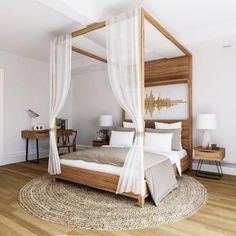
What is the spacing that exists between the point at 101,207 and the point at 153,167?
881mm

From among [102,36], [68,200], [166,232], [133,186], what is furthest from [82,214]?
[102,36]

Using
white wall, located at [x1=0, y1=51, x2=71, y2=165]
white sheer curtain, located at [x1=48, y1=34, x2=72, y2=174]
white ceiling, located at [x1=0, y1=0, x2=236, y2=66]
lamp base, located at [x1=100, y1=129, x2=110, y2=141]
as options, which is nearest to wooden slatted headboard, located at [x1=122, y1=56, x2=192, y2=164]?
white ceiling, located at [x1=0, y1=0, x2=236, y2=66]

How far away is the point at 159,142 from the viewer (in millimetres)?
3914

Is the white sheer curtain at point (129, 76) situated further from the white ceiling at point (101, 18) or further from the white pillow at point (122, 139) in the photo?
the white pillow at point (122, 139)

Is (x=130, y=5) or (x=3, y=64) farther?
(x=3, y=64)

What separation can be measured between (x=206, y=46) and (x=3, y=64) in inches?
186

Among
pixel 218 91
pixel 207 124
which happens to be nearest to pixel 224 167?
pixel 207 124

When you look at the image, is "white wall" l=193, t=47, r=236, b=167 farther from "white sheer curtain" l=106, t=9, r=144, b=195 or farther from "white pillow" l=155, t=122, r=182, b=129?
"white sheer curtain" l=106, t=9, r=144, b=195

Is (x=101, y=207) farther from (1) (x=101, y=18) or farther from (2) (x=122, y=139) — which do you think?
(1) (x=101, y=18)

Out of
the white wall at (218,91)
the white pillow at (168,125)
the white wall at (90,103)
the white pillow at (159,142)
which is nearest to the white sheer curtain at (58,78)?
the white pillow at (159,142)

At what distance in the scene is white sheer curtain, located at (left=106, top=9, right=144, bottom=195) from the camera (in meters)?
2.49

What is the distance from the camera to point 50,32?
12.3 feet

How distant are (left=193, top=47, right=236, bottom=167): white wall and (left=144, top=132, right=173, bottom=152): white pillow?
88 cm

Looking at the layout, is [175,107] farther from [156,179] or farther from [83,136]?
[83,136]
